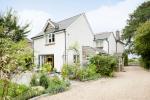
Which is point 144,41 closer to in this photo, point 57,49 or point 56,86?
point 57,49

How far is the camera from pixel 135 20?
4897cm

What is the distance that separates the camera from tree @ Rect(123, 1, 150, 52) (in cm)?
4666

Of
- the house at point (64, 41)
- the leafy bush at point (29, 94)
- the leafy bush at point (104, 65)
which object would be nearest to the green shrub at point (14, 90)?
the leafy bush at point (29, 94)

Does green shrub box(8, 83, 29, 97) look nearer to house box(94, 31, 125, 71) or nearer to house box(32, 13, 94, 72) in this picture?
house box(32, 13, 94, 72)

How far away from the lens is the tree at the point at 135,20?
153 ft

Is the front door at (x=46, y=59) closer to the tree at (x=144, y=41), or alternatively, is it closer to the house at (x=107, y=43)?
the tree at (x=144, y=41)

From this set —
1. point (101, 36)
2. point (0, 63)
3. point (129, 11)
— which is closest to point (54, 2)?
point (0, 63)

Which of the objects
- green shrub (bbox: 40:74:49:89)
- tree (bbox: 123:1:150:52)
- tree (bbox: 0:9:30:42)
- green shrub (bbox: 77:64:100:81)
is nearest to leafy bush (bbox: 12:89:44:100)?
green shrub (bbox: 40:74:49:89)

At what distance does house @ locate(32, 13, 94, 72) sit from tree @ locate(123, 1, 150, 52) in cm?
1817

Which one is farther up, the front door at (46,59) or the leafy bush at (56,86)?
the front door at (46,59)

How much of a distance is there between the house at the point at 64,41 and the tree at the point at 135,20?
18168 millimetres

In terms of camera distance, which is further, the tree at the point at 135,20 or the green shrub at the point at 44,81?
the tree at the point at 135,20

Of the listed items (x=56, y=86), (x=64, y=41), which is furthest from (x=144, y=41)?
(x=56, y=86)

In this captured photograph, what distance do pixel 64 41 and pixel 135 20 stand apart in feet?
85.1
